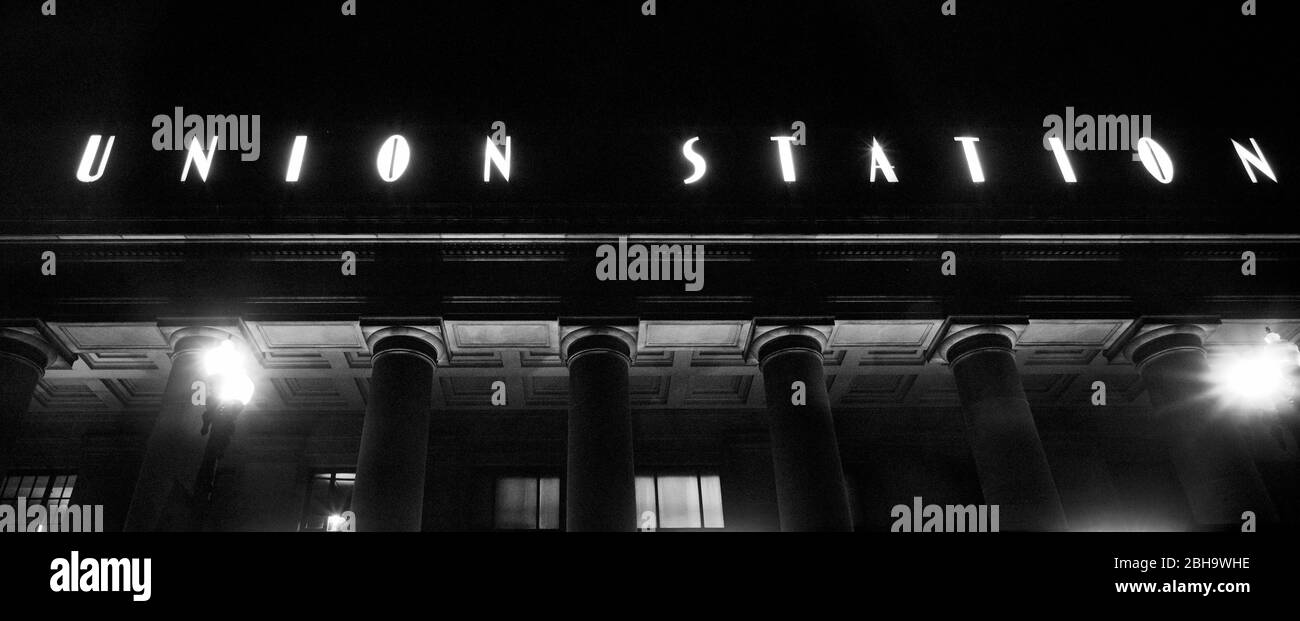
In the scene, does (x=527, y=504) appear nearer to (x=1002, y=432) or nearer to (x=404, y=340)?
(x=404, y=340)

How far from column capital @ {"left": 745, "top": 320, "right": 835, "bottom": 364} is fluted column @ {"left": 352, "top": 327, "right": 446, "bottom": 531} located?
8.95 metres

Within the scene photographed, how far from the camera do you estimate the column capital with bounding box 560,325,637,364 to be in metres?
24.0

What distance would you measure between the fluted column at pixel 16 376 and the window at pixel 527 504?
13299mm

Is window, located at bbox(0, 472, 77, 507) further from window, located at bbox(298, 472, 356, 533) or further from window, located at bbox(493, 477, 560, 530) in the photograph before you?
window, located at bbox(493, 477, 560, 530)

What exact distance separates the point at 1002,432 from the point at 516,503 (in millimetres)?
15376

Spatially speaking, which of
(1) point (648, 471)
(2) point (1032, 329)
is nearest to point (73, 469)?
(1) point (648, 471)

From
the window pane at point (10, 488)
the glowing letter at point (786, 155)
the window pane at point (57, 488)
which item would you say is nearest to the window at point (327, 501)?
the window pane at point (57, 488)

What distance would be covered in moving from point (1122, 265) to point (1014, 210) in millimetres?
3568

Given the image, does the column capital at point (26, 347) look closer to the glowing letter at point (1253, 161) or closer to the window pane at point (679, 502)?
the window pane at point (679, 502)

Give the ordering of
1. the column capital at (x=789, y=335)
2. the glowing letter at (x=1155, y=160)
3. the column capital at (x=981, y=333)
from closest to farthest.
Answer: the column capital at (x=789, y=335) → the column capital at (x=981, y=333) → the glowing letter at (x=1155, y=160)

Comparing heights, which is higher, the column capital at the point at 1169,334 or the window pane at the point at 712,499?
the column capital at the point at 1169,334

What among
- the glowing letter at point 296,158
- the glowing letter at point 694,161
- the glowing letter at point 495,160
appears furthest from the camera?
the glowing letter at point 694,161

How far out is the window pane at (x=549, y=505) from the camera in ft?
94.7
